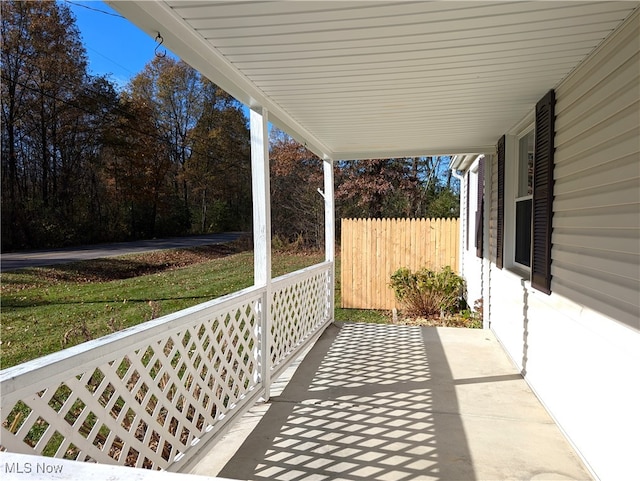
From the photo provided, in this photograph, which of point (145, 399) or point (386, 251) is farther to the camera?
point (386, 251)

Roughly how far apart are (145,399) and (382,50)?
2253 mm

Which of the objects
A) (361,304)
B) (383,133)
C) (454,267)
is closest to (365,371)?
(383,133)

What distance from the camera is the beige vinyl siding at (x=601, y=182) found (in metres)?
1.79

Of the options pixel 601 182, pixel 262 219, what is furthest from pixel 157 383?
pixel 601 182

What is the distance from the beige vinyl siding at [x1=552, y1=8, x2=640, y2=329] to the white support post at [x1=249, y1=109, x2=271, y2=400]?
2.14 m

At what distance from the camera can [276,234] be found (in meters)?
13.1

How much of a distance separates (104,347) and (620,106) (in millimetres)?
2634

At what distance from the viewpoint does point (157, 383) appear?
1947 mm

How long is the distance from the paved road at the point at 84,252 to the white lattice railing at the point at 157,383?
3159 mm

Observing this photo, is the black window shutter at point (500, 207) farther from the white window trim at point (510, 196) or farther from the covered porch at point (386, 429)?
the covered porch at point (386, 429)

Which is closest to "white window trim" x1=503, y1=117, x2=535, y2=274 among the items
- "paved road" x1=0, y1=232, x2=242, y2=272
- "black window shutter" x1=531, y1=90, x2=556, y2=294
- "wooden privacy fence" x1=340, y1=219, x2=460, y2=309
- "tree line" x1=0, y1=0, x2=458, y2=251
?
"black window shutter" x1=531, y1=90, x2=556, y2=294

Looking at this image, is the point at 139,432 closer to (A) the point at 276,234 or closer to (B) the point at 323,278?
(B) the point at 323,278

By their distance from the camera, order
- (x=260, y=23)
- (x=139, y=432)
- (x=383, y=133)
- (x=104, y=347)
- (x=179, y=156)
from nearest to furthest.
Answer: (x=104, y=347), (x=260, y=23), (x=139, y=432), (x=383, y=133), (x=179, y=156)

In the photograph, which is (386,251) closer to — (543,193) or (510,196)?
(510,196)
